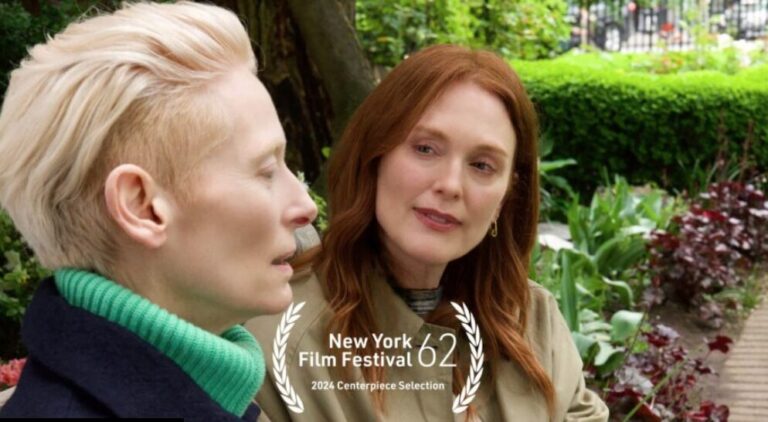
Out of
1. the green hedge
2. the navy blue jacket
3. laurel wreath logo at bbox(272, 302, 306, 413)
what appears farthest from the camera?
the green hedge

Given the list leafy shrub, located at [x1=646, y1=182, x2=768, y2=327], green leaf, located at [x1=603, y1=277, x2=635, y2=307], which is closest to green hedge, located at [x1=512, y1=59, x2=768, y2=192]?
leafy shrub, located at [x1=646, y1=182, x2=768, y2=327]

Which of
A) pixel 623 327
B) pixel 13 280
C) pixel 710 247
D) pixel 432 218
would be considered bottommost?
pixel 710 247

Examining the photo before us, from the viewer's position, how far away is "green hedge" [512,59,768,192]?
9.06 m

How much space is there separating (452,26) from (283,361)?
29.8 feet

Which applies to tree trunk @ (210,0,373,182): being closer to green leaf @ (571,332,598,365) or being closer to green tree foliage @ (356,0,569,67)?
green leaf @ (571,332,598,365)

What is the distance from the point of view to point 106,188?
1342 mm

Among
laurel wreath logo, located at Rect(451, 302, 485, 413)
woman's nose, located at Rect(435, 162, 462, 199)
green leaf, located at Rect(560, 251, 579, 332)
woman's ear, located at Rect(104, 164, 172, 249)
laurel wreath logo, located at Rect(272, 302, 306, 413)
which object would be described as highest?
woman's ear, located at Rect(104, 164, 172, 249)

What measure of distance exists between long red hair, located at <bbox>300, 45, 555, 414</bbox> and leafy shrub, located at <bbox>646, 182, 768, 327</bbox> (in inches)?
135

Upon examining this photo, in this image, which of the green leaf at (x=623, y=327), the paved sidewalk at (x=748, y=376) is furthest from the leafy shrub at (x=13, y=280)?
the paved sidewalk at (x=748, y=376)

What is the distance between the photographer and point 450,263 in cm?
251

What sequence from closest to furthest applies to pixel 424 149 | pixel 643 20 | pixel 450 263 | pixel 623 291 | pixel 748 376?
pixel 424 149 → pixel 450 263 → pixel 748 376 → pixel 623 291 → pixel 643 20

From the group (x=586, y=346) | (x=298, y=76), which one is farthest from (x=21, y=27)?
(x=586, y=346)

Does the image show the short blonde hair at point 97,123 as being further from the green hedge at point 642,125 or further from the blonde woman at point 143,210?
the green hedge at point 642,125

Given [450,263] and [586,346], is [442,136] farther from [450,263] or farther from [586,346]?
[586,346]
